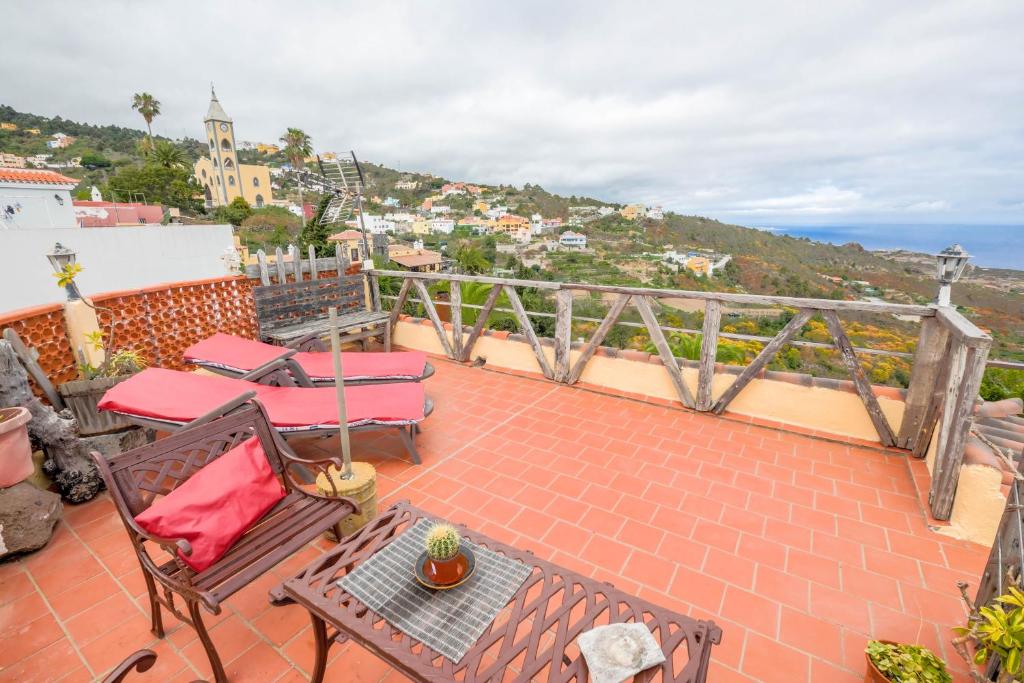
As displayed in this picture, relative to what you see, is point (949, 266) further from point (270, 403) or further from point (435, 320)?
point (270, 403)

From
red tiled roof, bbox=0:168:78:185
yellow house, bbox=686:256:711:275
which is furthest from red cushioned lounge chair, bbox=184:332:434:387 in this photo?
red tiled roof, bbox=0:168:78:185

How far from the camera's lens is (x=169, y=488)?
2.10 meters

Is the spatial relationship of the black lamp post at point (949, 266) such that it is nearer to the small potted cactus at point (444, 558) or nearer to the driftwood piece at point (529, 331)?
the driftwood piece at point (529, 331)

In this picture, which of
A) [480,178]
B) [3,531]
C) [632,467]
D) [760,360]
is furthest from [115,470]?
[480,178]

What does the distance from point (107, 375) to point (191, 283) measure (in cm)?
152

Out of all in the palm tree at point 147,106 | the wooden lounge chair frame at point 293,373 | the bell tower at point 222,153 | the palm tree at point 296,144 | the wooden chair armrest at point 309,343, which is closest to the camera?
the wooden lounge chair frame at point 293,373

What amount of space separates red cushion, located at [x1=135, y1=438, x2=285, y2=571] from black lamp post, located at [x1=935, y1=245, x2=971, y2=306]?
15.4ft

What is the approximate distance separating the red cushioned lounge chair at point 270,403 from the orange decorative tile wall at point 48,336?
746 mm

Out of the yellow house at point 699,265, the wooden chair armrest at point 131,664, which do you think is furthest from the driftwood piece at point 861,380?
the yellow house at point 699,265

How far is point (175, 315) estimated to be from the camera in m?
4.57

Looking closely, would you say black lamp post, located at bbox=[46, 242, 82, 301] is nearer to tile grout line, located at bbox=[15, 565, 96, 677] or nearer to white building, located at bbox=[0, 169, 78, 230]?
tile grout line, located at bbox=[15, 565, 96, 677]

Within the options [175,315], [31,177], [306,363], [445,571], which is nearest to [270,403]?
[306,363]

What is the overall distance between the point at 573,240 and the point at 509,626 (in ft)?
100

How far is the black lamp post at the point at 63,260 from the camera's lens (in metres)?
3.45
